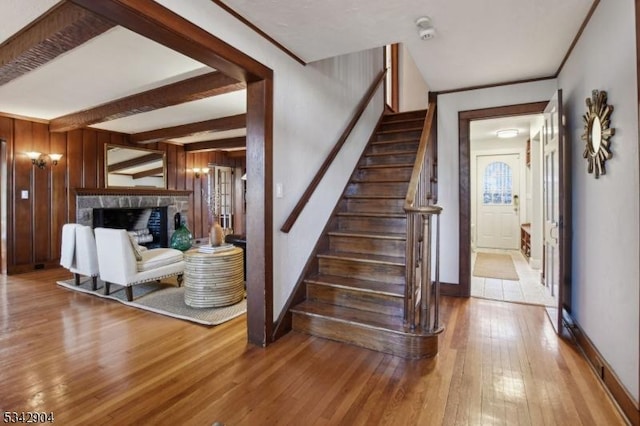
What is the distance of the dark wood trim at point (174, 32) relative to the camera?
1616 millimetres

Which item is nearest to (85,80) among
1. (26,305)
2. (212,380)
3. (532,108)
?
(26,305)

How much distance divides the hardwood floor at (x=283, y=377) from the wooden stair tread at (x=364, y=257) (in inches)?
28.4

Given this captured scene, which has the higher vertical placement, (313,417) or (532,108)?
(532,108)

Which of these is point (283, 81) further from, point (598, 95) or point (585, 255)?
point (585, 255)

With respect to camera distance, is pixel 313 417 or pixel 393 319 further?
pixel 393 319

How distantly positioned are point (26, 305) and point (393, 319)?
3903 mm

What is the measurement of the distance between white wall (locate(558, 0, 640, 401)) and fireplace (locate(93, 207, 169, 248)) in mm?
6916

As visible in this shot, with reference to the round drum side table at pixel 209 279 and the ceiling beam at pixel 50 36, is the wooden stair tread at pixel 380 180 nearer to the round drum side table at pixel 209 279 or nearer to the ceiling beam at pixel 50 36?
the round drum side table at pixel 209 279

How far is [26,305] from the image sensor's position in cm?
360

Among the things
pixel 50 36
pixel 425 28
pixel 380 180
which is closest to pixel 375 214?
pixel 380 180

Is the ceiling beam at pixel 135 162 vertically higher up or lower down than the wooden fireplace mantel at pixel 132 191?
higher up

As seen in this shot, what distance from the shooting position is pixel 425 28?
95.0 inches

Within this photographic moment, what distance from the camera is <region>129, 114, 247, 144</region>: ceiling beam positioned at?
544 cm

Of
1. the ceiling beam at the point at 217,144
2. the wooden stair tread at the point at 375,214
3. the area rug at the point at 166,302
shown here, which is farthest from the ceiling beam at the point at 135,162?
the wooden stair tread at the point at 375,214
